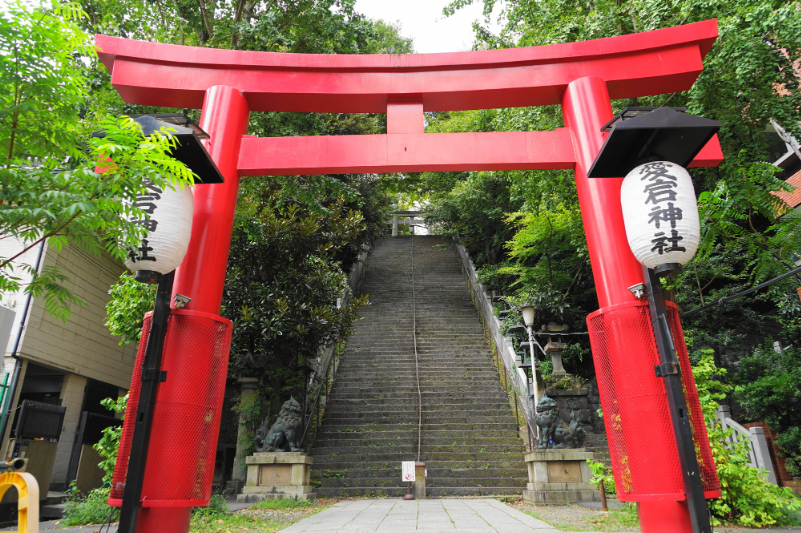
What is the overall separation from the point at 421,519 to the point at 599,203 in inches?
168

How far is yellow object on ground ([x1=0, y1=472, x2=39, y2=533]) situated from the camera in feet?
8.34

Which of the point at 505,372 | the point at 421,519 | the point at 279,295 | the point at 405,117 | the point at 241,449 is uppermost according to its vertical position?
the point at 405,117

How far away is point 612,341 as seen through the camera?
13.3 ft

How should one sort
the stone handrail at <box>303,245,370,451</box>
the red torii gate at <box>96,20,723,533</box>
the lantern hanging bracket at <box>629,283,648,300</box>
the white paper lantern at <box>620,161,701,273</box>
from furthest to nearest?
the stone handrail at <box>303,245,370,451</box>, the red torii gate at <box>96,20,723,533</box>, the lantern hanging bracket at <box>629,283,648,300</box>, the white paper lantern at <box>620,161,701,273</box>

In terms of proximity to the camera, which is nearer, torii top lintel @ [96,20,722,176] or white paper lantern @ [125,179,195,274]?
white paper lantern @ [125,179,195,274]

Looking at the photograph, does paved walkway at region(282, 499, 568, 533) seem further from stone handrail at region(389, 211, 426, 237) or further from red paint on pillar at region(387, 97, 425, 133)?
stone handrail at region(389, 211, 426, 237)

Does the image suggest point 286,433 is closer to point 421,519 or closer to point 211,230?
point 421,519

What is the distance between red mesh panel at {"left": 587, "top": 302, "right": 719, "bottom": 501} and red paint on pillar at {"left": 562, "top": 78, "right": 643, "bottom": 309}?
0.27 meters

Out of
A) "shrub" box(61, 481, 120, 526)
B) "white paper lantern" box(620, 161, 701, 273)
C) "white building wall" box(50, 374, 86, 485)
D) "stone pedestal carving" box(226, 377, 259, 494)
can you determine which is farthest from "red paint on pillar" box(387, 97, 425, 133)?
"white building wall" box(50, 374, 86, 485)

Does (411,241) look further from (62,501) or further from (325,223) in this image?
(62,501)

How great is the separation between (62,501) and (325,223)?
682 centimetres

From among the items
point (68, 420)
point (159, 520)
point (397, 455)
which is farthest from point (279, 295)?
point (159, 520)

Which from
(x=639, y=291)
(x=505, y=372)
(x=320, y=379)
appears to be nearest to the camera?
(x=639, y=291)

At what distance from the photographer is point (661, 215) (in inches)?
145
